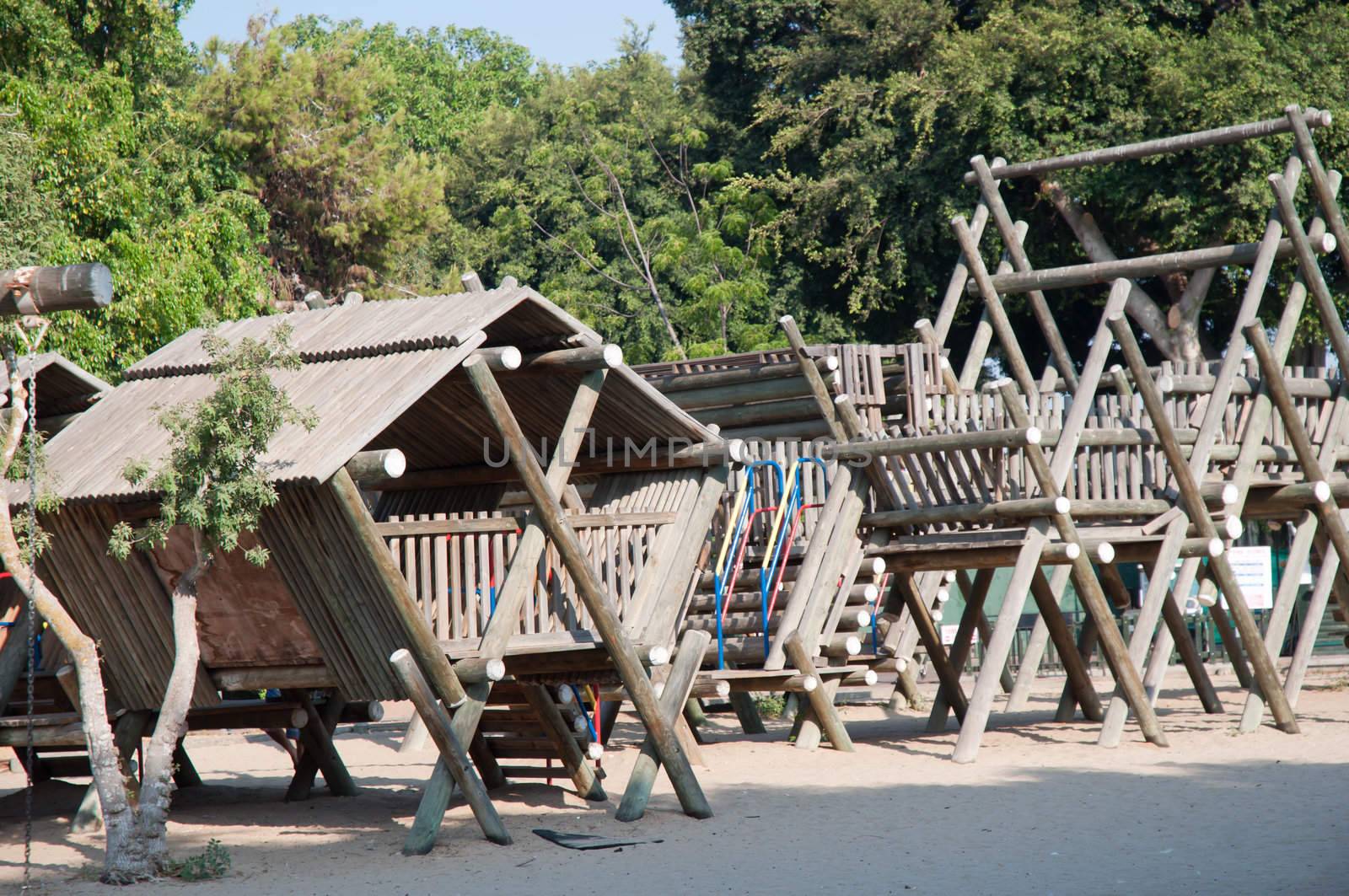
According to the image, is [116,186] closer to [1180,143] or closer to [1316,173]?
[1180,143]

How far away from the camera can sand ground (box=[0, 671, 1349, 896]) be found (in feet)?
27.2

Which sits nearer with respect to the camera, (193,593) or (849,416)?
(193,593)

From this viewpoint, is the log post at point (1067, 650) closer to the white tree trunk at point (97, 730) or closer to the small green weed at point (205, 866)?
the small green weed at point (205, 866)

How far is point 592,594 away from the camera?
32.3ft

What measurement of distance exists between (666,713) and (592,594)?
3.46ft

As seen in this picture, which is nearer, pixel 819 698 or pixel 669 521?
pixel 669 521

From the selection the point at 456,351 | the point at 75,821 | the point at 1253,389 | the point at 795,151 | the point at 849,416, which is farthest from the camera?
the point at 795,151

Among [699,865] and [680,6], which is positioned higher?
[680,6]

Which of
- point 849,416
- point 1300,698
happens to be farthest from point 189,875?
point 1300,698

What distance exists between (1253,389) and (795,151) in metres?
16.1

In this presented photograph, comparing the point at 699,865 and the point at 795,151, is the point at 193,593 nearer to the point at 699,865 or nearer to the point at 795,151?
the point at 699,865

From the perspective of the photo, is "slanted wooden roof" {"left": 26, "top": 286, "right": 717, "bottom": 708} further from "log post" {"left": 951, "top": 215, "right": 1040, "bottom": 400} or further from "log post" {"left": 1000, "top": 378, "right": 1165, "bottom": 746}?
"log post" {"left": 951, "top": 215, "right": 1040, "bottom": 400}

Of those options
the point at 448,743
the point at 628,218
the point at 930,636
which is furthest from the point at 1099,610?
the point at 628,218

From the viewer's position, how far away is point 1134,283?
27.4 m
